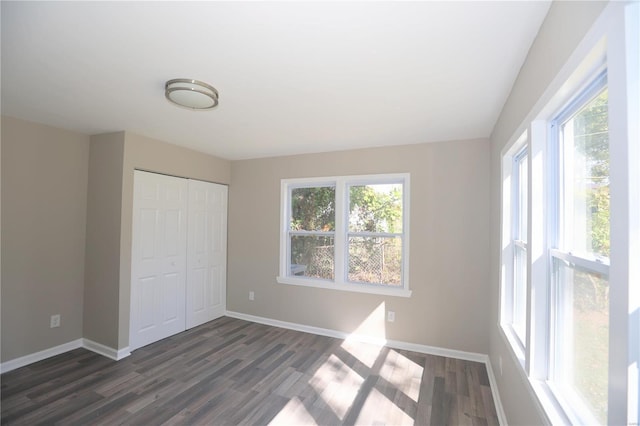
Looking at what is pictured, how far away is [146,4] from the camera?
1325 mm

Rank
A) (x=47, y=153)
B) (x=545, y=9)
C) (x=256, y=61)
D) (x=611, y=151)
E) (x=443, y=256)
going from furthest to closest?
(x=443, y=256), (x=47, y=153), (x=256, y=61), (x=545, y=9), (x=611, y=151)

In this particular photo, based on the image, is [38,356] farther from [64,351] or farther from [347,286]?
[347,286]

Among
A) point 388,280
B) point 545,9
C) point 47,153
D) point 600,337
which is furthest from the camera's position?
point 388,280

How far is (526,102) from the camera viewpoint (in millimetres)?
A: 1662

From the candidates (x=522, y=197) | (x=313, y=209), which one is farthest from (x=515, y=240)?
(x=313, y=209)

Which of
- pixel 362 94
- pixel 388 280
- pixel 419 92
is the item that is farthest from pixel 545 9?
pixel 388 280

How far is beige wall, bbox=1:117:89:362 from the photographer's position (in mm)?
2852

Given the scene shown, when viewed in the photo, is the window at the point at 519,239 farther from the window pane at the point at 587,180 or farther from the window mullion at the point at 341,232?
the window mullion at the point at 341,232

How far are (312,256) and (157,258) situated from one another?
2011 millimetres

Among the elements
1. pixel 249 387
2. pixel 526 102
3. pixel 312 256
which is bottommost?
pixel 249 387

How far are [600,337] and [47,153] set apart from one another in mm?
4596

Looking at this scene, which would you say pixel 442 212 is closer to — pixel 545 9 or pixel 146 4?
pixel 545 9

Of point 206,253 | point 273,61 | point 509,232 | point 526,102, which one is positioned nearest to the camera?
point 526,102

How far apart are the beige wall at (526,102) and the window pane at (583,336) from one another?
25 cm
